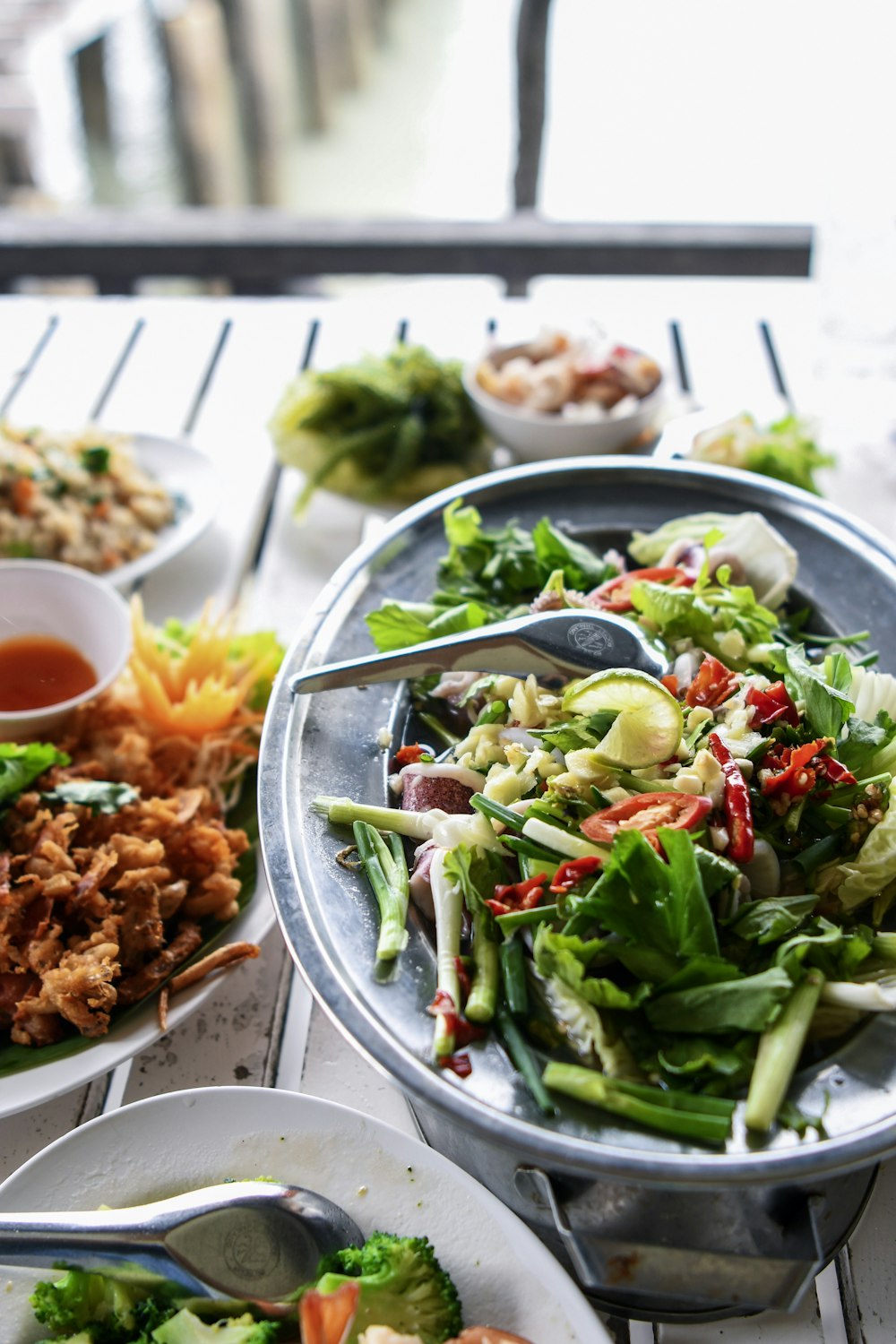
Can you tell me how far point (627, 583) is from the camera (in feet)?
5.04

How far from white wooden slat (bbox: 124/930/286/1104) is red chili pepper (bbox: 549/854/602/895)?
52 centimetres

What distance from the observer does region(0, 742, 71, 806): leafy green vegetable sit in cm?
150

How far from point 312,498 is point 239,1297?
1.78 meters

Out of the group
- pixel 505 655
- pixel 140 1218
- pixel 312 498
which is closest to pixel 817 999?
pixel 505 655

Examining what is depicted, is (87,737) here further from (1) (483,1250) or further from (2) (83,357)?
(2) (83,357)

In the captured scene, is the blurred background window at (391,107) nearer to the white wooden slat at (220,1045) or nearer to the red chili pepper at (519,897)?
the white wooden slat at (220,1045)

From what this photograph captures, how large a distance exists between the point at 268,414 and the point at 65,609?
1180mm

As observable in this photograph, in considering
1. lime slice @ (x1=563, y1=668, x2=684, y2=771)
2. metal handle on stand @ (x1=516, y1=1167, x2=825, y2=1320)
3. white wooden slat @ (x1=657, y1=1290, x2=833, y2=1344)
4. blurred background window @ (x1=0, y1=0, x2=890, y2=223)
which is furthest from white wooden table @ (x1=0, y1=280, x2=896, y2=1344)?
blurred background window @ (x1=0, y1=0, x2=890, y2=223)

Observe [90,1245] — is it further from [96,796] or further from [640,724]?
[640,724]

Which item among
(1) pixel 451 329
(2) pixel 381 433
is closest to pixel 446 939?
(2) pixel 381 433

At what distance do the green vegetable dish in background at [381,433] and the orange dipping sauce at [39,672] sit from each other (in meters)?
0.73

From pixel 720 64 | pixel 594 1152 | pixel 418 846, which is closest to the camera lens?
pixel 594 1152

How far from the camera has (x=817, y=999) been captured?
1.04 metres

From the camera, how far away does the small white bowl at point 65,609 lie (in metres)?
1.80
